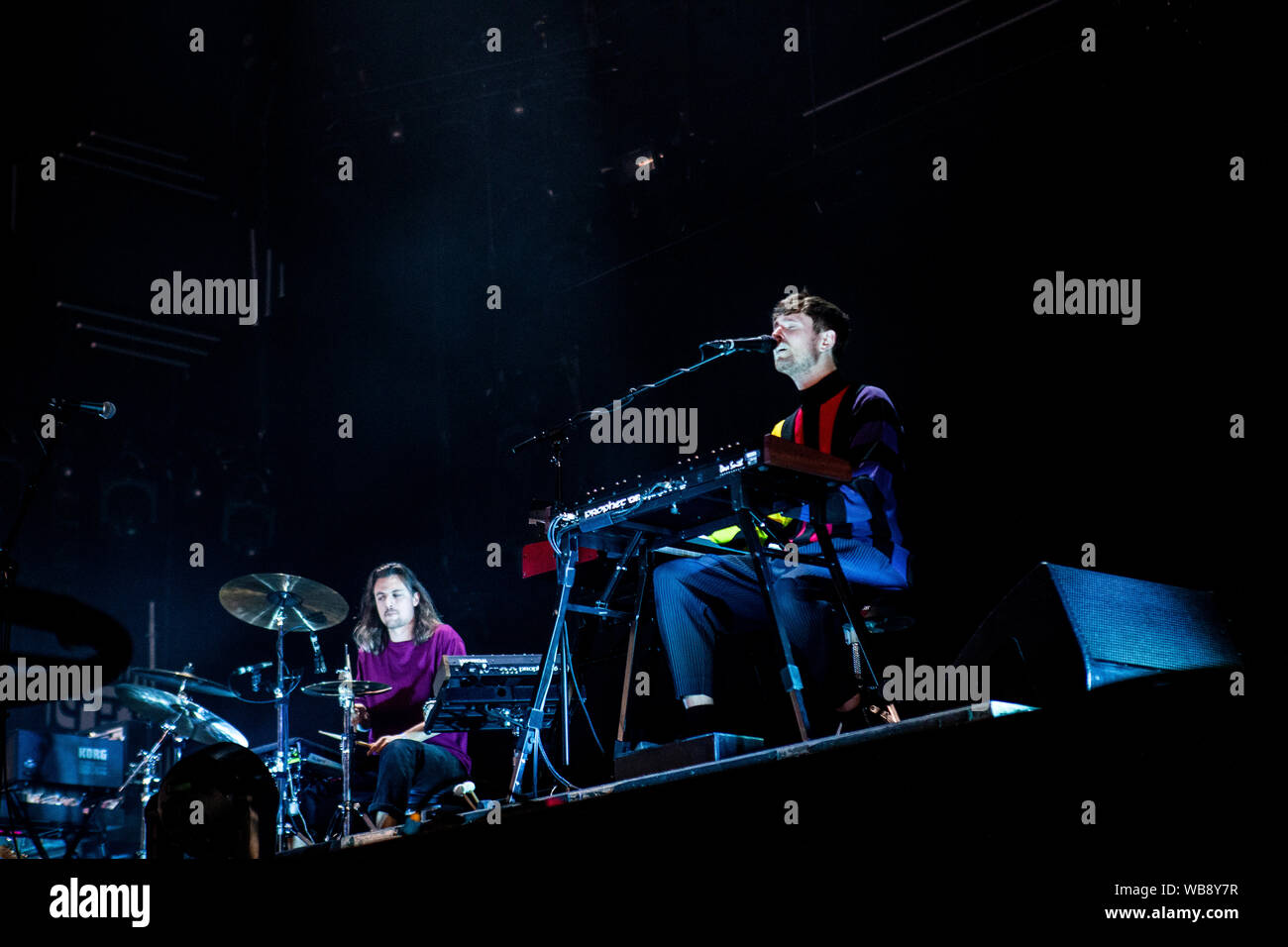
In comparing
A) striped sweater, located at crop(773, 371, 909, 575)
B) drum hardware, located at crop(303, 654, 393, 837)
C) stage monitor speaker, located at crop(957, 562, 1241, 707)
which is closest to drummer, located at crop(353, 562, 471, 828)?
drum hardware, located at crop(303, 654, 393, 837)

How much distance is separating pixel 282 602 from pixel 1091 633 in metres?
4.00

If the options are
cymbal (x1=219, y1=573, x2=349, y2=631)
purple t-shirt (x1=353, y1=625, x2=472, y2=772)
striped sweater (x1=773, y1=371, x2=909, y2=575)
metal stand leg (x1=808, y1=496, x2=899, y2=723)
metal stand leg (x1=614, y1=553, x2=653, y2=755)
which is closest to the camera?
metal stand leg (x1=808, y1=496, x2=899, y2=723)

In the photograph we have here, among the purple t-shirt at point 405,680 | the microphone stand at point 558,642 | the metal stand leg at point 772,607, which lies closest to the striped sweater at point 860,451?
the metal stand leg at point 772,607

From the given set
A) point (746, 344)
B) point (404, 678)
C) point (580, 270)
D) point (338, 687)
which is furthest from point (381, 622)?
point (746, 344)

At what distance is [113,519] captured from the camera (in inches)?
267

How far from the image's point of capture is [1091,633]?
245 cm

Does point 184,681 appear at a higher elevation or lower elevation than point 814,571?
lower

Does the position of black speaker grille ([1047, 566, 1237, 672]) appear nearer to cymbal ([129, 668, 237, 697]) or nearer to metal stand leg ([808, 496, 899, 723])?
metal stand leg ([808, 496, 899, 723])

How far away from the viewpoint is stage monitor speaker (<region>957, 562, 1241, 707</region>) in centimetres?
245

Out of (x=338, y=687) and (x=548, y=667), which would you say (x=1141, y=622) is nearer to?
(x=548, y=667)

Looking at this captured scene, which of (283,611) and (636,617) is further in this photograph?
(283,611)

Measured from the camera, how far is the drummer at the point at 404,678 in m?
4.80

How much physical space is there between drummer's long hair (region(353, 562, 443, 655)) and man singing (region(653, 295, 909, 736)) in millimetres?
2309
